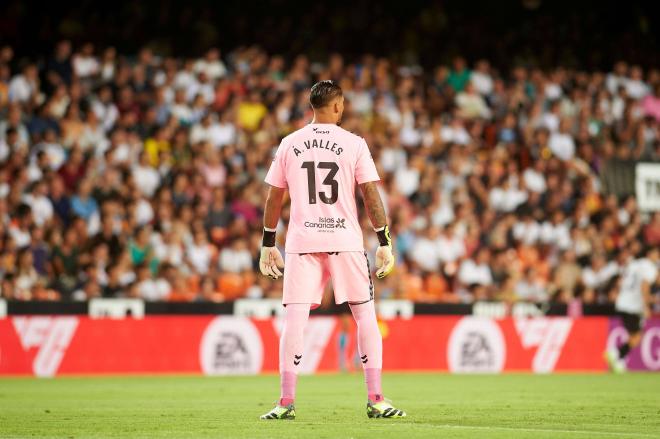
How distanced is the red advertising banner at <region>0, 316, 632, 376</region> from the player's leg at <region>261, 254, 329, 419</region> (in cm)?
→ 868

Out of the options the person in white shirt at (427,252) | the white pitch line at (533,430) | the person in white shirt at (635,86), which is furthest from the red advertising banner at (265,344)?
the white pitch line at (533,430)

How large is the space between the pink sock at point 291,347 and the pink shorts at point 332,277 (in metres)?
0.08

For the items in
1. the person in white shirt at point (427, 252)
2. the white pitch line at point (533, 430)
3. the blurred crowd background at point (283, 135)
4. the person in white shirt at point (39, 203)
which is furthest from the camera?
the person in white shirt at point (427, 252)

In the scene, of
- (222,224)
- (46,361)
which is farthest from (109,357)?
(222,224)

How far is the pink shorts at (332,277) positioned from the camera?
8.93 meters

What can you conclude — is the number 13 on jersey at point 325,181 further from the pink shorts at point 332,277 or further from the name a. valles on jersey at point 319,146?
the pink shorts at point 332,277

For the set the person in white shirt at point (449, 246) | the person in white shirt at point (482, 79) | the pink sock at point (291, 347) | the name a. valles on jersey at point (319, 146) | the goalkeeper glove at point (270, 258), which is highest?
the person in white shirt at point (482, 79)

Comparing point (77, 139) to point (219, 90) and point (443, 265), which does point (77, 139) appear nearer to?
point (219, 90)

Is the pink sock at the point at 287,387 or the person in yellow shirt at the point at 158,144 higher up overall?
the person in yellow shirt at the point at 158,144

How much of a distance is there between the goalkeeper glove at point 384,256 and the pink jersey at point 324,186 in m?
0.19

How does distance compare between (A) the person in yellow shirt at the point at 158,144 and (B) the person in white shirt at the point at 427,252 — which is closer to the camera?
(A) the person in yellow shirt at the point at 158,144

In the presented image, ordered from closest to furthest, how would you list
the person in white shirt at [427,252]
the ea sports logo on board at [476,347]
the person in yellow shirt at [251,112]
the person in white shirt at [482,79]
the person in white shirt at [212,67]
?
the ea sports logo on board at [476,347]
the person in white shirt at [427,252]
the person in yellow shirt at [251,112]
the person in white shirt at [212,67]
the person in white shirt at [482,79]

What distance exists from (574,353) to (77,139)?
9.15m

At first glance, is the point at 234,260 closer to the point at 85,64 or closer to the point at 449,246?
the point at 449,246
